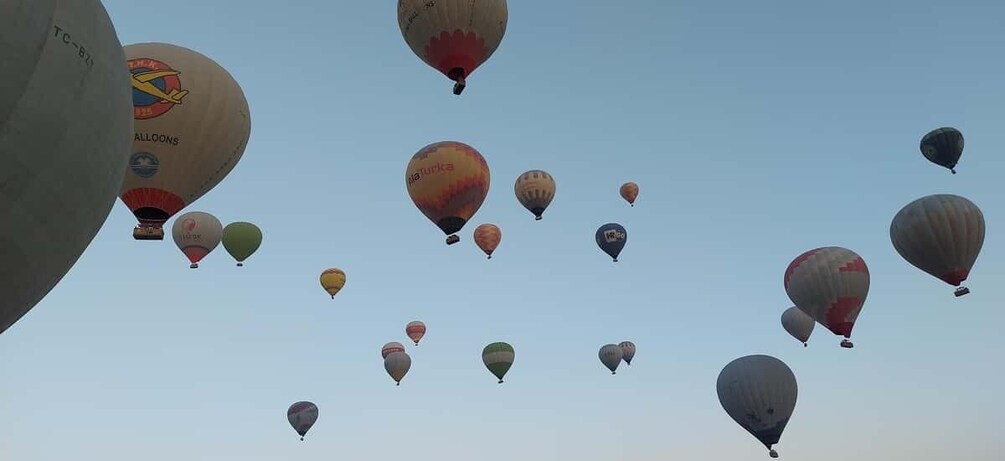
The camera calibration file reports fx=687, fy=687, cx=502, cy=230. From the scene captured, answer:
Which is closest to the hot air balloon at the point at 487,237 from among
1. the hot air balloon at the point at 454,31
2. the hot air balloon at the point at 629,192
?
the hot air balloon at the point at 629,192

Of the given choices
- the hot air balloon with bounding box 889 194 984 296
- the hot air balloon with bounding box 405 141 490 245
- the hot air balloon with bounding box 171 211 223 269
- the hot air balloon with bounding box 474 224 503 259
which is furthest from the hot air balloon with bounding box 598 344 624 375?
the hot air balloon with bounding box 171 211 223 269

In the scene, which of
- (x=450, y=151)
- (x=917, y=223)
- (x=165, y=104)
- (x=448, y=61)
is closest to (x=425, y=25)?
(x=448, y=61)

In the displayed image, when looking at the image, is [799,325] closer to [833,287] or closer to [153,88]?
[833,287]

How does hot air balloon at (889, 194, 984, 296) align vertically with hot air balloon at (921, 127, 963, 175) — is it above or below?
below

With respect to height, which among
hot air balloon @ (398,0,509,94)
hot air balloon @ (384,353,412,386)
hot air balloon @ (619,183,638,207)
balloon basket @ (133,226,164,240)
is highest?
hot air balloon @ (398,0,509,94)

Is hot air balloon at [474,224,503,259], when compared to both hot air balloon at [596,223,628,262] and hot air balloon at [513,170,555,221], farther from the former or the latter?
hot air balloon at [596,223,628,262]

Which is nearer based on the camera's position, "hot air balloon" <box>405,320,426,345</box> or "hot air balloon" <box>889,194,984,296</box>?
"hot air balloon" <box>889,194,984,296</box>

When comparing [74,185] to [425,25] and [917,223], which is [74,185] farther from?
[917,223]

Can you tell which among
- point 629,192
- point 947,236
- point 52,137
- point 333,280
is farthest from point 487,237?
point 52,137
